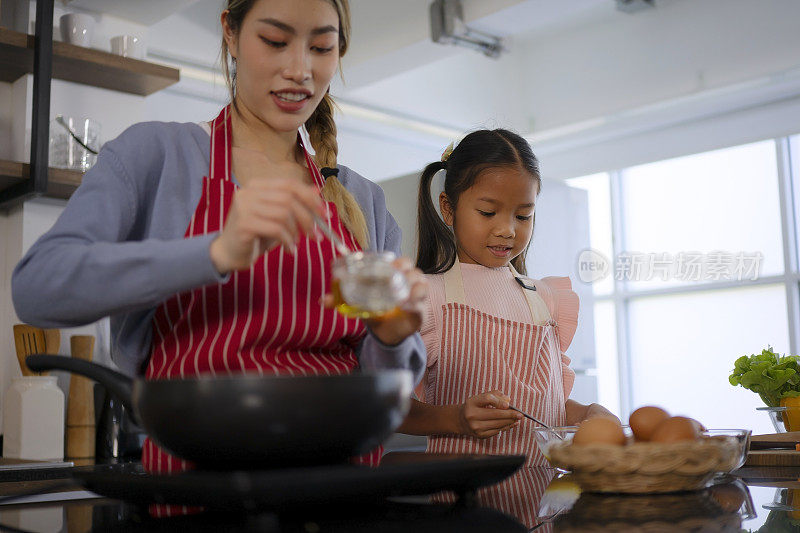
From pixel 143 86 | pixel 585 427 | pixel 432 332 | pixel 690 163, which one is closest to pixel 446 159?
pixel 432 332

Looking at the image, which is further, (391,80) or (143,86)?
(391,80)

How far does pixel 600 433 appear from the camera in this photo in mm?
892

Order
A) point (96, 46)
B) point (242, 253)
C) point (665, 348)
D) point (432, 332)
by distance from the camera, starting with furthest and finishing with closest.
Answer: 1. point (665, 348)
2. point (96, 46)
3. point (432, 332)
4. point (242, 253)

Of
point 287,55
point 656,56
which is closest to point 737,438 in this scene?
point 287,55

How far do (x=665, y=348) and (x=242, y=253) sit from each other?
210 inches

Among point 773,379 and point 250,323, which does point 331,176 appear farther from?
point 773,379

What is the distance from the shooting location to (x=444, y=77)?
217 inches

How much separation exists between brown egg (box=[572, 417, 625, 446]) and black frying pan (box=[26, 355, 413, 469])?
0.35m

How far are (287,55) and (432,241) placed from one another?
81 centimetres

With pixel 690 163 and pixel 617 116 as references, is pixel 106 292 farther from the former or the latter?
pixel 690 163

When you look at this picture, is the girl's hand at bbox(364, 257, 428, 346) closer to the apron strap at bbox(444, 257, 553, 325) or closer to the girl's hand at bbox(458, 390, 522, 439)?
the girl's hand at bbox(458, 390, 522, 439)

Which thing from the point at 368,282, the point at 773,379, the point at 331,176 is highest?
the point at 331,176

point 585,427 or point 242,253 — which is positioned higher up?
point 242,253

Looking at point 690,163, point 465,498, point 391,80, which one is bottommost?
point 465,498
